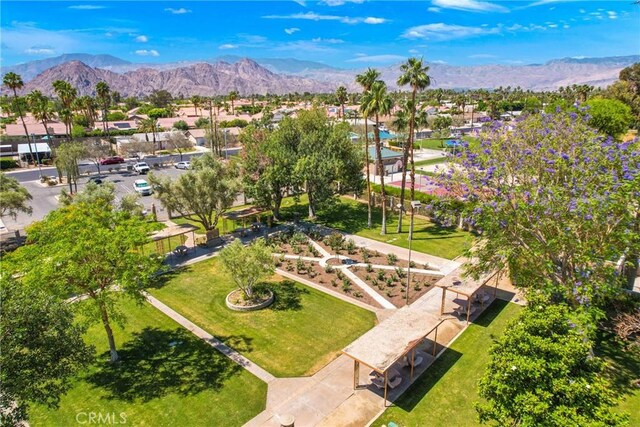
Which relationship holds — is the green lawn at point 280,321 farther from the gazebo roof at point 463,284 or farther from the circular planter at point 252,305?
the gazebo roof at point 463,284

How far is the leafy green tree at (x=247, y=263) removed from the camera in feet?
75.1

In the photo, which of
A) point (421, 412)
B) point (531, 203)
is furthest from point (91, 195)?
point (531, 203)

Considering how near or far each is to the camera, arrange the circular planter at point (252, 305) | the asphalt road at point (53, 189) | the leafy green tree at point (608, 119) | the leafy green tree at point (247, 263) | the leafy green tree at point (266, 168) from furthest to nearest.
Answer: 1. the leafy green tree at point (608, 119)
2. the asphalt road at point (53, 189)
3. the leafy green tree at point (266, 168)
4. the circular planter at point (252, 305)
5. the leafy green tree at point (247, 263)

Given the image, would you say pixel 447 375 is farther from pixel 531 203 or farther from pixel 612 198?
pixel 612 198

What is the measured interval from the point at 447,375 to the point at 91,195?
28535 mm

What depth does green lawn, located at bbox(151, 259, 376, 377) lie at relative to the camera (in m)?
19.5

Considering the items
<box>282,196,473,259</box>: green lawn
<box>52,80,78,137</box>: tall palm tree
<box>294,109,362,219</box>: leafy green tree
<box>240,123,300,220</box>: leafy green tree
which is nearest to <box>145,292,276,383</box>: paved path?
<box>240,123,300,220</box>: leafy green tree

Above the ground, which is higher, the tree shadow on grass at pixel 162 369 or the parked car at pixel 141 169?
the parked car at pixel 141 169

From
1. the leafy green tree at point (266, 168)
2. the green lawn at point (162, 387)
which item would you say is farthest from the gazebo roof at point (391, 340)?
the leafy green tree at point (266, 168)

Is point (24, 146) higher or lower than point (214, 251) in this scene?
higher

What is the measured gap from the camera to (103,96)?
82.6 metres

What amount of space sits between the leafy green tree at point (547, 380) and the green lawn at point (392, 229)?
16407 mm

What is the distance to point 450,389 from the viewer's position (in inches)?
678

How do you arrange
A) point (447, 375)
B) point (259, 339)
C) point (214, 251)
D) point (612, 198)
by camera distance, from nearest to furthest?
point (612, 198) → point (447, 375) → point (259, 339) → point (214, 251)
